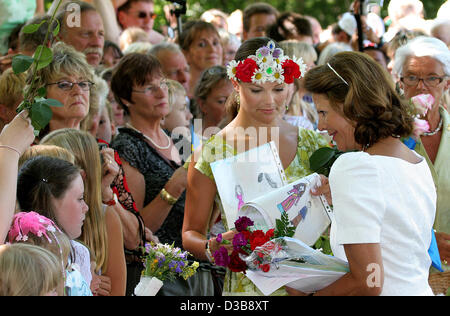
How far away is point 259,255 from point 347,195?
44 cm

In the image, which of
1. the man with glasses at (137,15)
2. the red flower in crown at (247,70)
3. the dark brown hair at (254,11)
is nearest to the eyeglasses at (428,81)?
the red flower in crown at (247,70)

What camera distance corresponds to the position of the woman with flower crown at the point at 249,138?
377 cm

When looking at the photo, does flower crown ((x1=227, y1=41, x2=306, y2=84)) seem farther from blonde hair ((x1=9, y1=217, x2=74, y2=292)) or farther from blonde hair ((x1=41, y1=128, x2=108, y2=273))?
blonde hair ((x1=9, y1=217, x2=74, y2=292))

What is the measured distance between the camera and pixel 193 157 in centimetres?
391

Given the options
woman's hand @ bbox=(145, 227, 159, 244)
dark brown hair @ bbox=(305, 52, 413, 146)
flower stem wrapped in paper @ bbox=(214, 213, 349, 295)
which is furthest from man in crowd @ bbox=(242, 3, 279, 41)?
flower stem wrapped in paper @ bbox=(214, 213, 349, 295)

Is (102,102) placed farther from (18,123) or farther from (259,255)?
(259,255)

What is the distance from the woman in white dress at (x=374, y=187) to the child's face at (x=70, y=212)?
1.15 metres

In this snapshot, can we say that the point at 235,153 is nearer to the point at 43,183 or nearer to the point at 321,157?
the point at 321,157

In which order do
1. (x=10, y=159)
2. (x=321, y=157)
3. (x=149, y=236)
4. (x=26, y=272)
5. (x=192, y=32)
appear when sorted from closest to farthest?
(x=26, y=272) < (x=10, y=159) < (x=321, y=157) < (x=149, y=236) < (x=192, y=32)

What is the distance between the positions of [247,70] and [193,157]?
1.90 feet

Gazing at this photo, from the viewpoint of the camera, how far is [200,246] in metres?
3.68

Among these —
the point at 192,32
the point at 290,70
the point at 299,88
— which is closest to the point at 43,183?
the point at 290,70

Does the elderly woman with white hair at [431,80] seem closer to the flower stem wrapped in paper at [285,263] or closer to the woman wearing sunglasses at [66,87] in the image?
the flower stem wrapped in paper at [285,263]

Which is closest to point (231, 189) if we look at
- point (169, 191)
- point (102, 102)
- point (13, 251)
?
point (169, 191)
